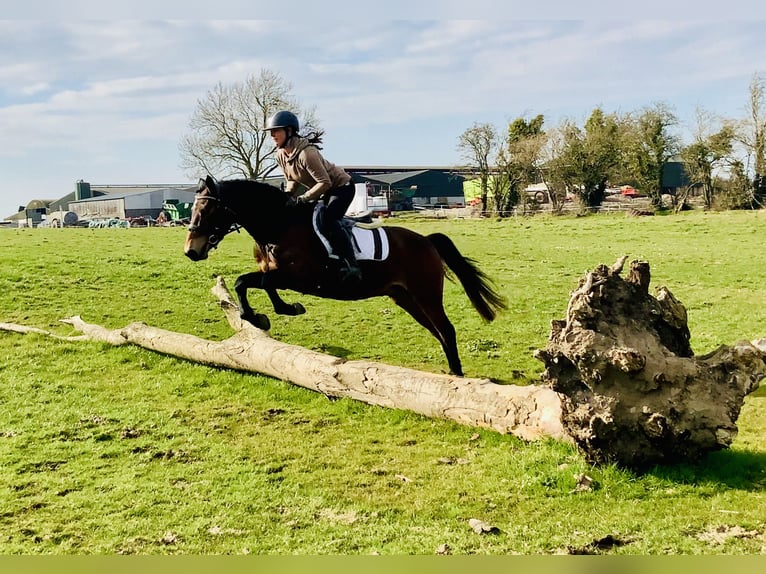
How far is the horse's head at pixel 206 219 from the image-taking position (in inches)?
304

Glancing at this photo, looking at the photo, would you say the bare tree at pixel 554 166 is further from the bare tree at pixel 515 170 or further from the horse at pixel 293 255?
the horse at pixel 293 255

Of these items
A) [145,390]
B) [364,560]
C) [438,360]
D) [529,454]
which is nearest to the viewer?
[364,560]

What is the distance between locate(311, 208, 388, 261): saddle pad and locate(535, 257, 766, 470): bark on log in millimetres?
3179

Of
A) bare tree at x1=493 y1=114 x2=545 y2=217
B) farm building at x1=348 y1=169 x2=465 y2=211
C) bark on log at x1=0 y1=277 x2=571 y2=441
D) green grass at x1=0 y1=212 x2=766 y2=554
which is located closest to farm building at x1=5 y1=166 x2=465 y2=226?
farm building at x1=348 y1=169 x2=465 y2=211

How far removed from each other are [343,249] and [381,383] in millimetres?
1647

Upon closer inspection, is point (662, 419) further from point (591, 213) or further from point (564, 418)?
point (591, 213)

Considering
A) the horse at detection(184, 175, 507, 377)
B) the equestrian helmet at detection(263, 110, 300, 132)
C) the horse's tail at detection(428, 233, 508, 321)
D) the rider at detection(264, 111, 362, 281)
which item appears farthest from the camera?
the horse's tail at detection(428, 233, 508, 321)

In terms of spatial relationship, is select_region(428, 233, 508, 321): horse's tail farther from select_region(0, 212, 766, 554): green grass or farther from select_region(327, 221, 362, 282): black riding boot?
select_region(327, 221, 362, 282): black riding boot

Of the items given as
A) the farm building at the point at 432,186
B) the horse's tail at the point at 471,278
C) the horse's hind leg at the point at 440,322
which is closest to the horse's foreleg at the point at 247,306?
the horse's hind leg at the point at 440,322

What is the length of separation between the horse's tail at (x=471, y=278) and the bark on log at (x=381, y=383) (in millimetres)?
1918

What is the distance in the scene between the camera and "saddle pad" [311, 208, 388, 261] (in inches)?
332

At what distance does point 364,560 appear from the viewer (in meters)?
3.41

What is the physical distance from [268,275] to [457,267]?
275cm

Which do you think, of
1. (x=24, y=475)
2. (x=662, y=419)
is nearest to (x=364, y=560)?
(x=662, y=419)
